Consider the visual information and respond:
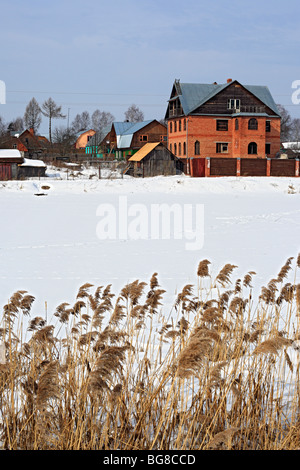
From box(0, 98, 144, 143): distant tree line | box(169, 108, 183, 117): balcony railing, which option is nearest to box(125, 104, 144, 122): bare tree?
box(0, 98, 144, 143): distant tree line

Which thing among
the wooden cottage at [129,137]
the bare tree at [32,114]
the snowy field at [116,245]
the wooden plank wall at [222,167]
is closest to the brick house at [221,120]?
the wooden plank wall at [222,167]

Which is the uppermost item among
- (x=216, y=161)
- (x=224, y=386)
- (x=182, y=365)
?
(x=216, y=161)

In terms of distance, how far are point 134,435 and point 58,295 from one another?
5.22 meters

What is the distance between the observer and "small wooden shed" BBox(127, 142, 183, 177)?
163 ft

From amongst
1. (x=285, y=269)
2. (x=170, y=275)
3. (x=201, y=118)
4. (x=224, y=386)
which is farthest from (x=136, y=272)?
(x=201, y=118)

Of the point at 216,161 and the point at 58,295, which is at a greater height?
the point at 216,161

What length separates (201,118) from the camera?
52.2 meters

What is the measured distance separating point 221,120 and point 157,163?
8.14m

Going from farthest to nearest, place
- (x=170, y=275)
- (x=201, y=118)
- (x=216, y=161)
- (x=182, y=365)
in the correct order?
(x=201, y=118) → (x=216, y=161) → (x=170, y=275) → (x=182, y=365)

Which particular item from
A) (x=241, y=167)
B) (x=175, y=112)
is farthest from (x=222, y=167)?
(x=175, y=112)

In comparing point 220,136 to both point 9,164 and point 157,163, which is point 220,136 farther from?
point 9,164

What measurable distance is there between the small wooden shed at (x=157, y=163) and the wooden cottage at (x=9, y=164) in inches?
441

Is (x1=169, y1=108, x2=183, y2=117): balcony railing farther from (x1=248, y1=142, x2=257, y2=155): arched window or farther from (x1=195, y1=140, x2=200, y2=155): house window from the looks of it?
(x1=248, y1=142, x2=257, y2=155): arched window
